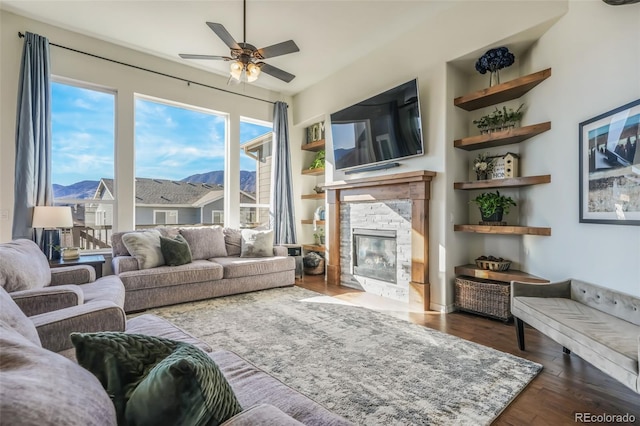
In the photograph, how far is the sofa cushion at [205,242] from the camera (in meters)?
4.28

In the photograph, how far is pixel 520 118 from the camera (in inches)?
131

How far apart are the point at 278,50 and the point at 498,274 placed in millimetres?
3084

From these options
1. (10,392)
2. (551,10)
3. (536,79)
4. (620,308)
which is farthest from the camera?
(536,79)

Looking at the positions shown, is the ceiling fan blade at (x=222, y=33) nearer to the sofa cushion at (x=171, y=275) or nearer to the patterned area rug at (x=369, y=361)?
the sofa cushion at (x=171, y=275)

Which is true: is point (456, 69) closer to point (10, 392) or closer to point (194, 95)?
point (194, 95)

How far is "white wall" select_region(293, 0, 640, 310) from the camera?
2266 millimetres

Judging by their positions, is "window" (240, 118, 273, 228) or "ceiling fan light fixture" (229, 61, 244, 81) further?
"window" (240, 118, 273, 228)

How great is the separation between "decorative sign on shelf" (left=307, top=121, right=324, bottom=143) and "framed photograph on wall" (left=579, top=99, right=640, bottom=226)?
3.81 metres

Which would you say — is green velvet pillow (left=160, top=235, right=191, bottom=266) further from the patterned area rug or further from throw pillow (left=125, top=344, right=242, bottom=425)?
A: throw pillow (left=125, top=344, right=242, bottom=425)

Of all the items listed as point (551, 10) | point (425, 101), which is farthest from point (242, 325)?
point (551, 10)

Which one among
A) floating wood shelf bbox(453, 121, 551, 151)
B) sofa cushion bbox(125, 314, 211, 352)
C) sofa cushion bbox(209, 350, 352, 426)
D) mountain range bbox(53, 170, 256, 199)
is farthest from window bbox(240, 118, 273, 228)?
sofa cushion bbox(209, 350, 352, 426)

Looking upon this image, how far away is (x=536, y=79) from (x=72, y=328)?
3982 mm

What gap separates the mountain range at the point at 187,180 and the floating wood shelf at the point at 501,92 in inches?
140

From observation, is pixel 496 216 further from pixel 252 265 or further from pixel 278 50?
pixel 252 265
